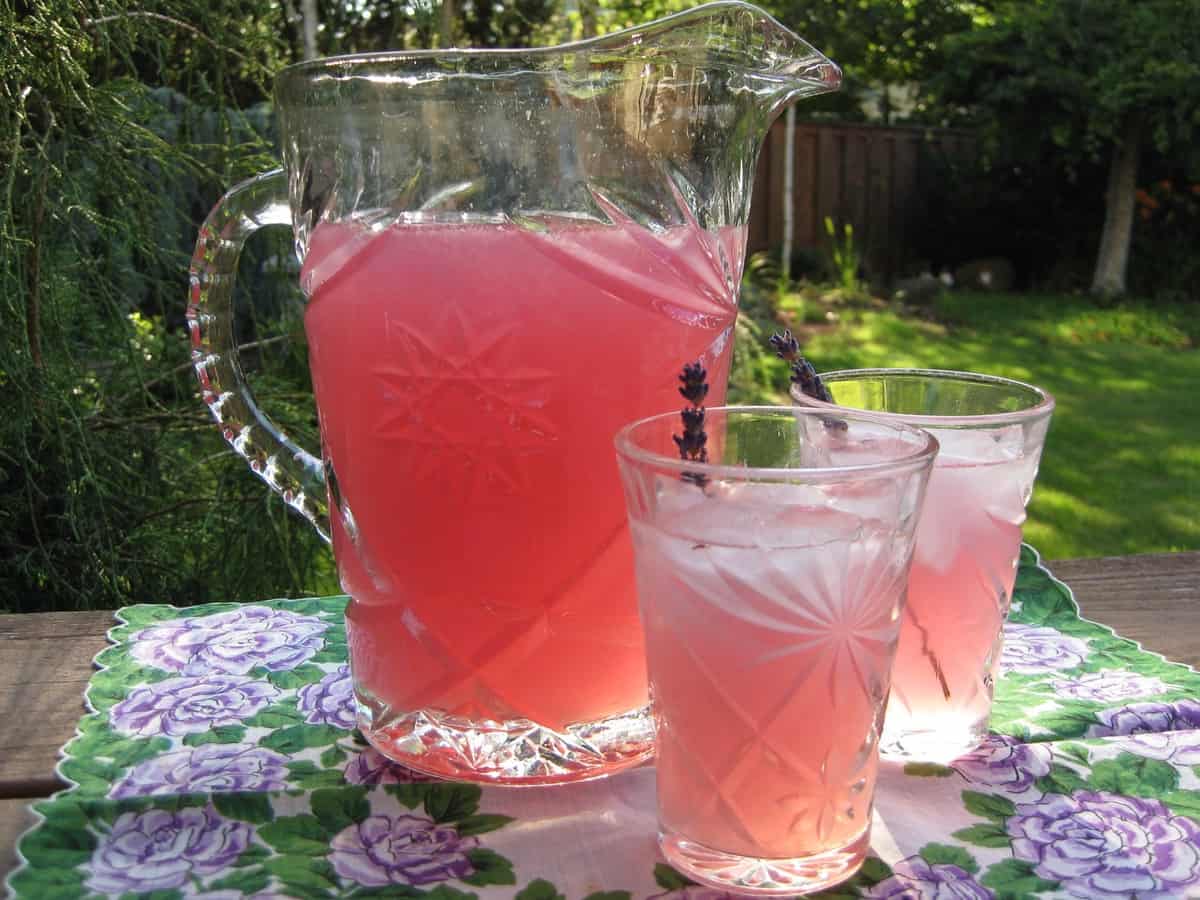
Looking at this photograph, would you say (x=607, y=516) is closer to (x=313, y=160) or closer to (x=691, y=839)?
(x=691, y=839)

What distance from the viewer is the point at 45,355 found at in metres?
1.75

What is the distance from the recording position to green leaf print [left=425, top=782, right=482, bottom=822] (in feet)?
2.70

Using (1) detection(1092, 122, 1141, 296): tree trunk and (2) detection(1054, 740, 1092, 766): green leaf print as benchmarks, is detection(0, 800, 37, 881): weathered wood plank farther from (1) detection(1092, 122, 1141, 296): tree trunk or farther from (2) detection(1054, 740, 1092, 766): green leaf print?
(1) detection(1092, 122, 1141, 296): tree trunk

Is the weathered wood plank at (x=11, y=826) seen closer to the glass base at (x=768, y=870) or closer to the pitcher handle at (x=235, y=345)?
the pitcher handle at (x=235, y=345)

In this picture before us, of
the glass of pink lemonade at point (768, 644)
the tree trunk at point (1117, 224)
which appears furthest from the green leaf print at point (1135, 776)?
the tree trunk at point (1117, 224)

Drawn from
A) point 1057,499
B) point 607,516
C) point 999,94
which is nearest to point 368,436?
point 607,516

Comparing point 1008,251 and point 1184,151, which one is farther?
point 1008,251

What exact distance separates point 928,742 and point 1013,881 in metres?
0.18

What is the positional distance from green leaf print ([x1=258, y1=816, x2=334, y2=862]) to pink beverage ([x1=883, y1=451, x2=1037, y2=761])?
42cm

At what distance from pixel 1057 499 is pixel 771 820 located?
3.44 metres

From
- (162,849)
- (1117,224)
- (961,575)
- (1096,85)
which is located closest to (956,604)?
(961,575)

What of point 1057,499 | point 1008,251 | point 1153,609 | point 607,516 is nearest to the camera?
point 607,516

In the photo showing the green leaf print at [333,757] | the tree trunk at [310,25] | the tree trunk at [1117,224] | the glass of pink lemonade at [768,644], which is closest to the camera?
the glass of pink lemonade at [768,644]

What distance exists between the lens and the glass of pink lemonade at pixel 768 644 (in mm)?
708
